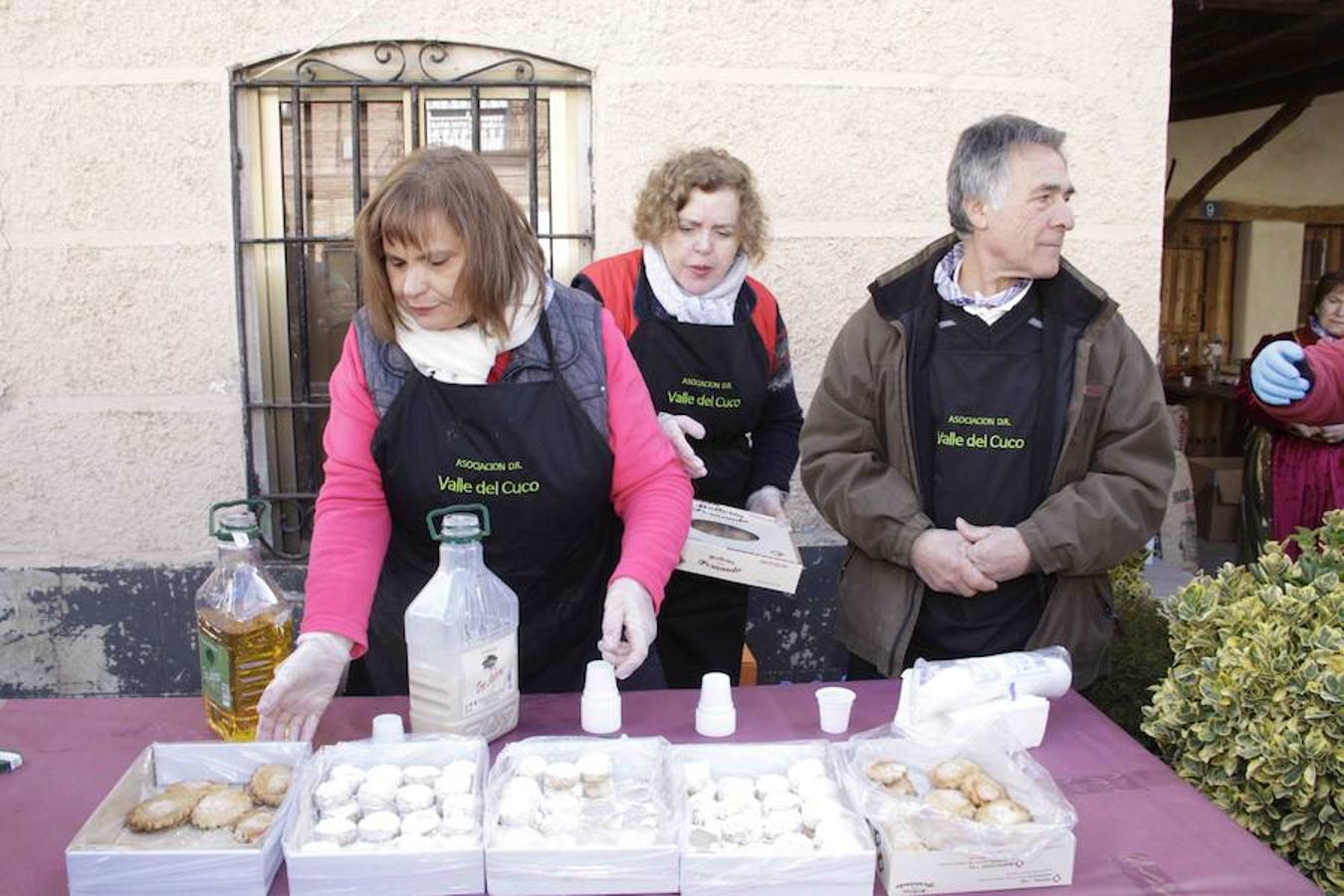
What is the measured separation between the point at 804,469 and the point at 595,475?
66 cm

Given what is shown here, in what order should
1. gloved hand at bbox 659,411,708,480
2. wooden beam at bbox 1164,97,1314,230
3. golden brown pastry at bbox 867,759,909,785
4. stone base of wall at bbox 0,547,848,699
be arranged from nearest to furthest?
golden brown pastry at bbox 867,759,909,785 < gloved hand at bbox 659,411,708,480 < stone base of wall at bbox 0,547,848,699 < wooden beam at bbox 1164,97,1314,230

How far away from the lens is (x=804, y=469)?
8.39 feet

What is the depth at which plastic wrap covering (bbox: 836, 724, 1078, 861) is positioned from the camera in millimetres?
1352

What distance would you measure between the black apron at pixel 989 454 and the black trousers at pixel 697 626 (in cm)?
79

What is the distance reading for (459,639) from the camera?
164 centimetres

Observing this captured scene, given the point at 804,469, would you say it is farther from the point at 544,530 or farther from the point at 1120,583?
the point at 1120,583

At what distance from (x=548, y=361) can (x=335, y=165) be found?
7.77 feet

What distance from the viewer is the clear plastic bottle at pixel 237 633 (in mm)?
1729

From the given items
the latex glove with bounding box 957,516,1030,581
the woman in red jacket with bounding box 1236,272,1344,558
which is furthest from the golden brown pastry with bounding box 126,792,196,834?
the woman in red jacket with bounding box 1236,272,1344,558

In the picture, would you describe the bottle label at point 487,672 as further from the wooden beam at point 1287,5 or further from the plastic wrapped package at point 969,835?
the wooden beam at point 1287,5

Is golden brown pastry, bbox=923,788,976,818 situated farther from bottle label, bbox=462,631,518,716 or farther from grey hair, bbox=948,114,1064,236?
grey hair, bbox=948,114,1064,236

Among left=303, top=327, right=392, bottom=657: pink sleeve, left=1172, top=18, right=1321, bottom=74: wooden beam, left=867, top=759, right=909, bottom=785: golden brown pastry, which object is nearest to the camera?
left=867, top=759, right=909, bottom=785: golden brown pastry

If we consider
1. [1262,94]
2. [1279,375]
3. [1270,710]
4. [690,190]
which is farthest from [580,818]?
[1262,94]

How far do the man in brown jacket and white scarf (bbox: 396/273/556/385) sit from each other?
86 cm
